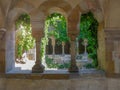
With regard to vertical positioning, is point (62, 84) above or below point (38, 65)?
below

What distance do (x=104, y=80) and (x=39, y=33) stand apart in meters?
1.02

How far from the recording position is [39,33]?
2.85m

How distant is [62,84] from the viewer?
2715 mm

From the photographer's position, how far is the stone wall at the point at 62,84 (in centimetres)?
267

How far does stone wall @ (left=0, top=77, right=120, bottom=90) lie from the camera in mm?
2666

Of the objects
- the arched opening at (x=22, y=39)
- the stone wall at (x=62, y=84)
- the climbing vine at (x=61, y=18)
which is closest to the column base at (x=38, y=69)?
the stone wall at (x=62, y=84)

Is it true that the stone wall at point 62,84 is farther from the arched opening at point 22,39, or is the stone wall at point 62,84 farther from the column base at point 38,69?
the arched opening at point 22,39

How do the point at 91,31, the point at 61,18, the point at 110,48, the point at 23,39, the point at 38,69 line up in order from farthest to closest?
the point at 23,39, the point at 61,18, the point at 91,31, the point at 38,69, the point at 110,48

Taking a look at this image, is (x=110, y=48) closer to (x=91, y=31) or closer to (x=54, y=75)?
(x=91, y=31)

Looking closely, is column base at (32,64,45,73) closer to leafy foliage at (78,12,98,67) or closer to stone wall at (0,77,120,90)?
stone wall at (0,77,120,90)

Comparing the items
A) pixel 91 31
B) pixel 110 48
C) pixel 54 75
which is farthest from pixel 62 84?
pixel 91 31

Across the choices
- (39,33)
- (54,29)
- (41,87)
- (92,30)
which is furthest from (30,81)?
(54,29)

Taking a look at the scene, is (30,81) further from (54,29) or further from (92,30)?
(54,29)

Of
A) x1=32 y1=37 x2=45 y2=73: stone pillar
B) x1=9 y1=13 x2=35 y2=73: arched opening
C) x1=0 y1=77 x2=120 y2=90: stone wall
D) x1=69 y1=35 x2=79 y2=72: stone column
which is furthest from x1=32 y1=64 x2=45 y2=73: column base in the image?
x1=9 y1=13 x2=35 y2=73: arched opening
